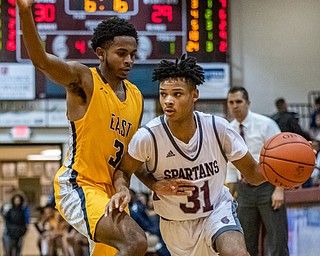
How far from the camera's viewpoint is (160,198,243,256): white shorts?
16.9 ft

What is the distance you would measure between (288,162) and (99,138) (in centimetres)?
117

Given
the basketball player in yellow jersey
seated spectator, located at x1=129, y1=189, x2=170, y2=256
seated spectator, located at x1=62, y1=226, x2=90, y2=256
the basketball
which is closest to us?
the basketball player in yellow jersey

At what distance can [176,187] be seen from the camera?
5168 mm

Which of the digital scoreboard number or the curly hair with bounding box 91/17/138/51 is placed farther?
the digital scoreboard number

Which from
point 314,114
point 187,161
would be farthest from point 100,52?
point 314,114

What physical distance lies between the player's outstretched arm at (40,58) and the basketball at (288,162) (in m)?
1.28

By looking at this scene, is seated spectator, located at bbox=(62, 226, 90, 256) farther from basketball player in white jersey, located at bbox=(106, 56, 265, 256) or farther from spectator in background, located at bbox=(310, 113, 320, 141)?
basketball player in white jersey, located at bbox=(106, 56, 265, 256)

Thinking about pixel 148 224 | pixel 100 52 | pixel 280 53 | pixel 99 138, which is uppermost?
pixel 280 53

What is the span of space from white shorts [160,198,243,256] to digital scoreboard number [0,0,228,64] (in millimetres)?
7446

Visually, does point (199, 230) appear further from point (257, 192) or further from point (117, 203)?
point (257, 192)

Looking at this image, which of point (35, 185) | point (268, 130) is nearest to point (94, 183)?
point (268, 130)

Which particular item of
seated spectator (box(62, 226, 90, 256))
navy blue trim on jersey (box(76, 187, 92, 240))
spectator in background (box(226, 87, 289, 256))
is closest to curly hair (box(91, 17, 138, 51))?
navy blue trim on jersey (box(76, 187, 92, 240))

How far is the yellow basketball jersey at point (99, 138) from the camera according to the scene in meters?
5.11

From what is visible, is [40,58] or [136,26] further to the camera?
[136,26]
